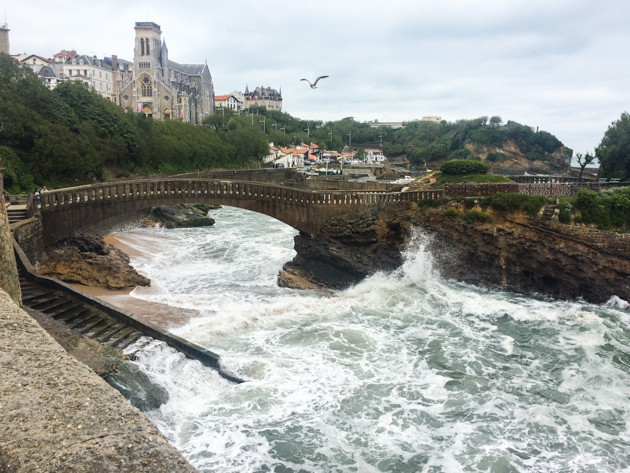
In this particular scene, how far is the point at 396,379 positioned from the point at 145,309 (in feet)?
37.0

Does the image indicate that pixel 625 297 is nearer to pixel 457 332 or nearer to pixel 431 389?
pixel 457 332

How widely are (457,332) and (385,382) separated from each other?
5619 mm

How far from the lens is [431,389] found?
1552 cm

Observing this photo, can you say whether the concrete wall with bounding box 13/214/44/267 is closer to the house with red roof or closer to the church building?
the church building

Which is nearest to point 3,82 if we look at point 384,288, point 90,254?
point 90,254

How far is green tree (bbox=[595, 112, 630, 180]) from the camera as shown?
131 ft

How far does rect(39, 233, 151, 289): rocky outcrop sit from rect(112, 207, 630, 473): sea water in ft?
4.43

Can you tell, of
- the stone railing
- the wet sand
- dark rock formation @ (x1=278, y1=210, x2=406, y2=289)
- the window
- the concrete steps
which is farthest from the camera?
the window

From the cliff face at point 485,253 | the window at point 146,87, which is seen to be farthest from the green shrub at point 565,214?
the window at point 146,87

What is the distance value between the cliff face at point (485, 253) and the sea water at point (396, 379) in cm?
95

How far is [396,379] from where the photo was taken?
16.0 m

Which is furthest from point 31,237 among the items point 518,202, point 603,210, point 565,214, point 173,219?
point 603,210

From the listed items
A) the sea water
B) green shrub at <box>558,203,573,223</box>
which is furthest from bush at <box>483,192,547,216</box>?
the sea water

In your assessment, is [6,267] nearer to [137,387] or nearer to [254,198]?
[137,387]
